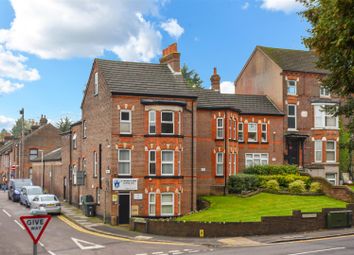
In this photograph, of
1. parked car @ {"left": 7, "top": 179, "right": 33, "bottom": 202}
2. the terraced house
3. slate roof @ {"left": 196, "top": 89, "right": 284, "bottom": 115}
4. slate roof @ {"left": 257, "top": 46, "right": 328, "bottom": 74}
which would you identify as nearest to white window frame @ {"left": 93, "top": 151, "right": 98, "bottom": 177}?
the terraced house

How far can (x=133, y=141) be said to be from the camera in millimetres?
35344

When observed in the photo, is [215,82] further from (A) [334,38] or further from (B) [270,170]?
(A) [334,38]

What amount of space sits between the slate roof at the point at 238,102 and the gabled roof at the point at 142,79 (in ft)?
14.5

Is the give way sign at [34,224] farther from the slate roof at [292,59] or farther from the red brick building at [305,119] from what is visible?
the slate roof at [292,59]

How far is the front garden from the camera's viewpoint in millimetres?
32562

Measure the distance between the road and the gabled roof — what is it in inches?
429

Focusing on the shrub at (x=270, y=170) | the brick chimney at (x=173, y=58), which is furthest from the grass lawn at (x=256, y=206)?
the brick chimney at (x=173, y=58)

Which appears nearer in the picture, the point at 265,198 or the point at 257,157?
the point at 265,198

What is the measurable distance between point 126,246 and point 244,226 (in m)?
7.28

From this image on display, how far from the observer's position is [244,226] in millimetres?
28844

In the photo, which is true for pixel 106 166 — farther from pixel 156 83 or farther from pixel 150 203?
pixel 156 83

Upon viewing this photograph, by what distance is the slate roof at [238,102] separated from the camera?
42.0 m

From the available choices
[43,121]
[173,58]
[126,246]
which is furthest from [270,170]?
[43,121]

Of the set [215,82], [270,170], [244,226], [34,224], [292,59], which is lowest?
[244,226]
